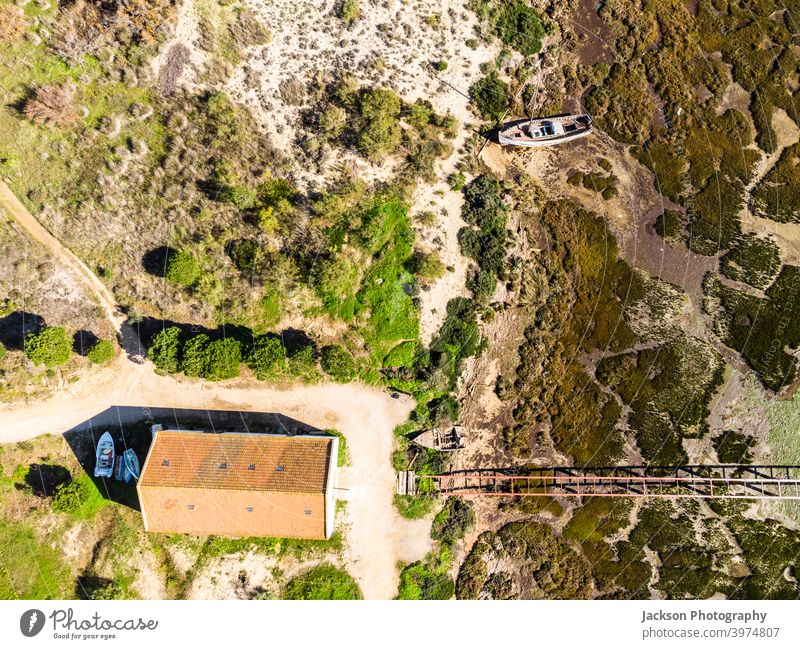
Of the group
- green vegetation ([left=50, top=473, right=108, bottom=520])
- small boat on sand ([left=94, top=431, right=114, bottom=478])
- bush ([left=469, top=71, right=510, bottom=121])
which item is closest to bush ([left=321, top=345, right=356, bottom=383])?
small boat on sand ([left=94, top=431, right=114, bottom=478])

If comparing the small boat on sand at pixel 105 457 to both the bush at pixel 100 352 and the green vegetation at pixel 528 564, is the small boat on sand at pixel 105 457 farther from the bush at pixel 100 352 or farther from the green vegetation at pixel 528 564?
the green vegetation at pixel 528 564

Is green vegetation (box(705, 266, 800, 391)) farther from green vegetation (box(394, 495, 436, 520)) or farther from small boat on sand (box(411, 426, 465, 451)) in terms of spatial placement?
green vegetation (box(394, 495, 436, 520))

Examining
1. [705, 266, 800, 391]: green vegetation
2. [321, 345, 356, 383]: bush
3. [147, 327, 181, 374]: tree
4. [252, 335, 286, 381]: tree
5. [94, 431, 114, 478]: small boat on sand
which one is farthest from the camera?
[705, 266, 800, 391]: green vegetation

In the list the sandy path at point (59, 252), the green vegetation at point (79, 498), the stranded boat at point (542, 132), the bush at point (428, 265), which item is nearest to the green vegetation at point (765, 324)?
the stranded boat at point (542, 132)

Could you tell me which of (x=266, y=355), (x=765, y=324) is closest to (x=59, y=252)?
(x=266, y=355)
